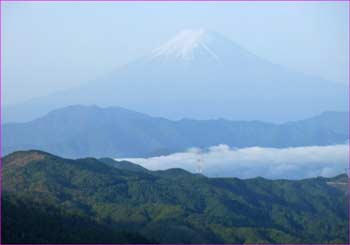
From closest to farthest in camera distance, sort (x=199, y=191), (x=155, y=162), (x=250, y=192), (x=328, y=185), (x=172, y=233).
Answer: (x=172, y=233) < (x=199, y=191) < (x=250, y=192) < (x=328, y=185) < (x=155, y=162)

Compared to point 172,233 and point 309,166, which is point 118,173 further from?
point 309,166

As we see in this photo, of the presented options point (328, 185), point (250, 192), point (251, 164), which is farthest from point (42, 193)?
point (251, 164)

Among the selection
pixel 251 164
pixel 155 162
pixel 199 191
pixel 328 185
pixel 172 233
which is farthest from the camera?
pixel 251 164

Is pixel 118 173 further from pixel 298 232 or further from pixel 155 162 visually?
pixel 155 162

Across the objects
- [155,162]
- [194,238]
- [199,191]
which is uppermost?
[155,162]

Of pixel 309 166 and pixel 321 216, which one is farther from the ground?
pixel 309 166

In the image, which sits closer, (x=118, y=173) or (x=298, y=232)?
(x=298, y=232)

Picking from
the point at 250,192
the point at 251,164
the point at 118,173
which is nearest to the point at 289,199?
the point at 250,192
